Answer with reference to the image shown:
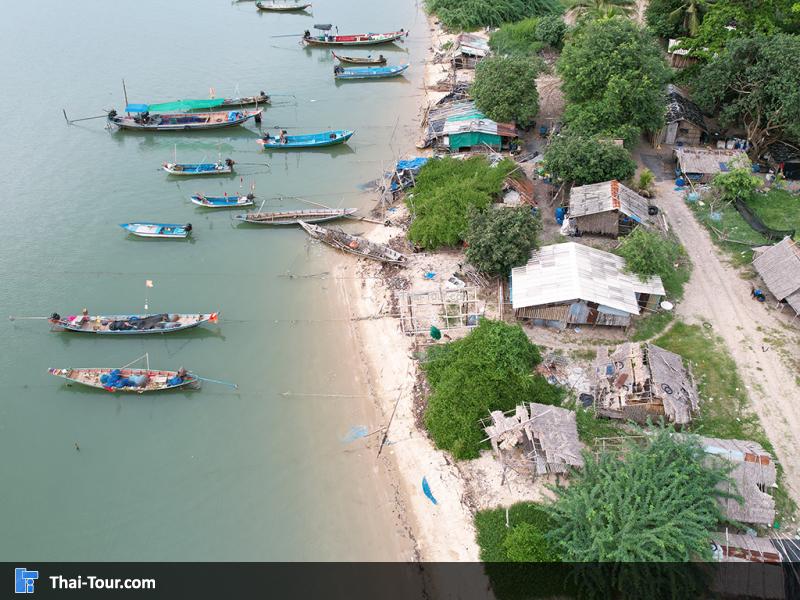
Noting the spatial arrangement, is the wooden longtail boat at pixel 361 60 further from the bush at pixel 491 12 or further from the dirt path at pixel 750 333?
the dirt path at pixel 750 333

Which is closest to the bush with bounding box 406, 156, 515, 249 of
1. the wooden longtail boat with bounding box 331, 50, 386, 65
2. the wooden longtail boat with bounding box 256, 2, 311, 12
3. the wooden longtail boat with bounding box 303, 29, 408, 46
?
the wooden longtail boat with bounding box 331, 50, 386, 65

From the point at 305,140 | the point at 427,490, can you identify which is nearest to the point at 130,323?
the point at 427,490

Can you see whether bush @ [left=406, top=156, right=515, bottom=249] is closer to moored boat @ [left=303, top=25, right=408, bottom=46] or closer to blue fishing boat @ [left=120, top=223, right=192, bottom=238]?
blue fishing boat @ [left=120, top=223, right=192, bottom=238]

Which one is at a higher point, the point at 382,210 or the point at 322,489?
the point at 382,210

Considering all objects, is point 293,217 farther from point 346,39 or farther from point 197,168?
point 346,39

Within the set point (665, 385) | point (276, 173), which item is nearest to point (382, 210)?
point (276, 173)

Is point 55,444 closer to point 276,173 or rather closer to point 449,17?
point 276,173
